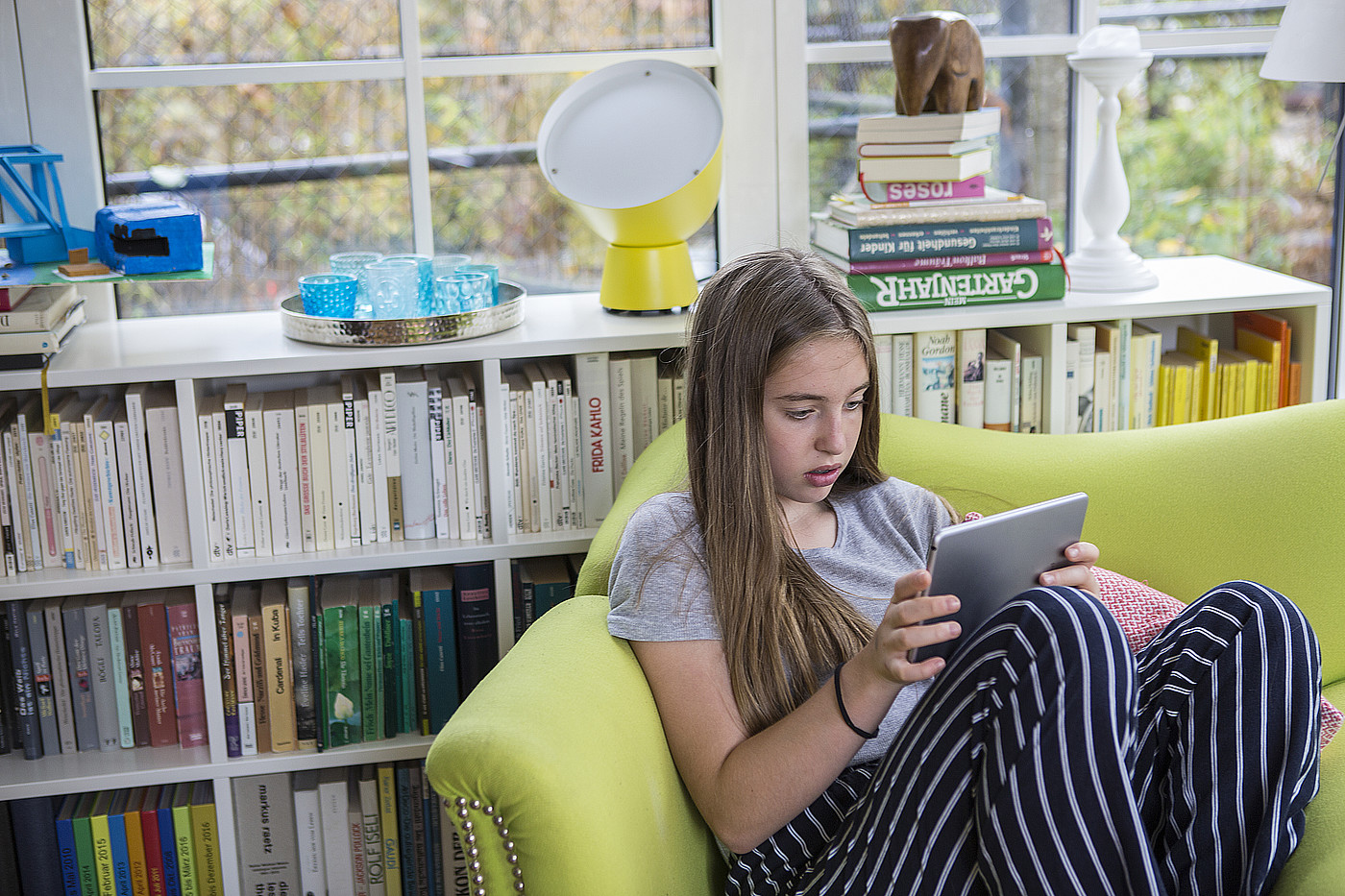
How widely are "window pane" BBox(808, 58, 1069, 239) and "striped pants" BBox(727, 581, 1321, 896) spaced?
Answer: 1048 millimetres

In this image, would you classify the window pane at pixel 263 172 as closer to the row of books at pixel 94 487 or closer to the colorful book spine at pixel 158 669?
the row of books at pixel 94 487

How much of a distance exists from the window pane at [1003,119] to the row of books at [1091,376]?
0.33m

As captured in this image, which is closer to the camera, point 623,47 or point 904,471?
point 904,471

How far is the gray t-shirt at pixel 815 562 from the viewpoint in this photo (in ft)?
4.15

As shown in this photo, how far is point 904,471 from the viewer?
164cm

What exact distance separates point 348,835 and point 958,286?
1.21 metres

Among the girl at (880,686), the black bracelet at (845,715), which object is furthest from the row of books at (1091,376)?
the black bracelet at (845,715)

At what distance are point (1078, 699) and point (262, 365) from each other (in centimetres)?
111

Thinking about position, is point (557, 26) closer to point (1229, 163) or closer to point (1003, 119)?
point (1003, 119)

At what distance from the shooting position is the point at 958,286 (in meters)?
1.78

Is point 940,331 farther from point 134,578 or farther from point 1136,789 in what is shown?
point 134,578

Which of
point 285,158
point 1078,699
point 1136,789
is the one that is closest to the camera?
point 1078,699

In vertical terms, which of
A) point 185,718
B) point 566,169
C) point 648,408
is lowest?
point 185,718

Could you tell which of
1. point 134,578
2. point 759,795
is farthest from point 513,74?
point 759,795
